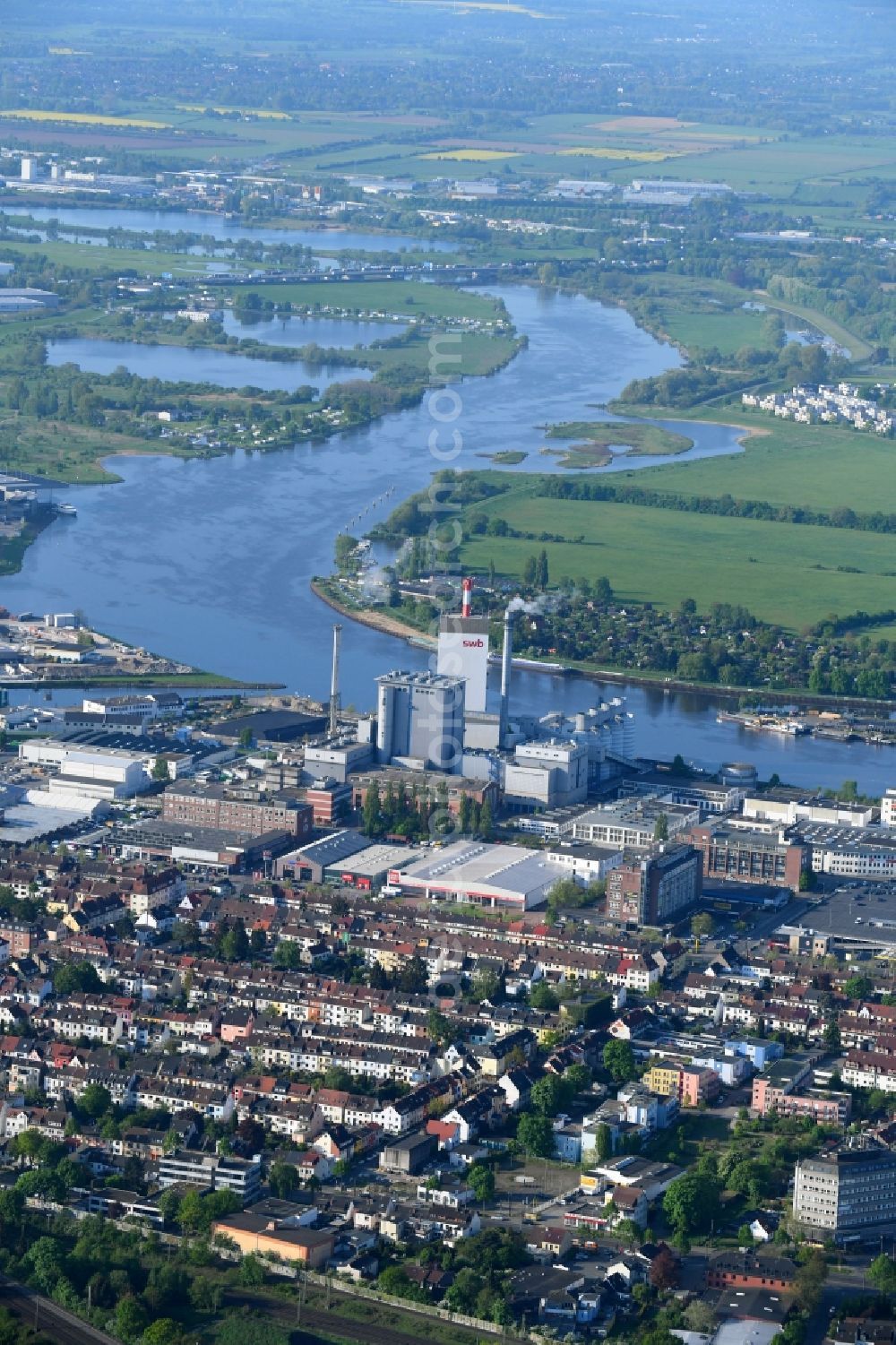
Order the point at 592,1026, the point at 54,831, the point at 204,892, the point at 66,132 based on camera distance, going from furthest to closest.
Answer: the point at 66,132 < the point at 54,831 < the point at 204,892 < the point at 592,1026

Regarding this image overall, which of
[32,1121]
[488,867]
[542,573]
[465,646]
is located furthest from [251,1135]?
[542,573]

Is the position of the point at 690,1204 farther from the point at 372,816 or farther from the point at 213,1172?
the point at 372,816

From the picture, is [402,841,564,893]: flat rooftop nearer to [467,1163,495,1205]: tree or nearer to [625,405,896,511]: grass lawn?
[467,1163,495,1205]: tree

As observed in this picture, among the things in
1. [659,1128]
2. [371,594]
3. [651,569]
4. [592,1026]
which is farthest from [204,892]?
[651,569]

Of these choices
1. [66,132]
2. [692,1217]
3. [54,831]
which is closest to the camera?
[692,1217]

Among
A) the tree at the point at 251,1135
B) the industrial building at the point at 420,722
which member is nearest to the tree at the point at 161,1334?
the tree at the point at 251,1135

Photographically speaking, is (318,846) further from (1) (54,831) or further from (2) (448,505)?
(2) (448,505)

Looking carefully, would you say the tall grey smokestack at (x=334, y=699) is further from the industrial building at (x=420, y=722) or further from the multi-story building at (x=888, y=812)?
the multi-story building at (x=888, y=812)

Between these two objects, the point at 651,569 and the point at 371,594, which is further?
the point at 651,569

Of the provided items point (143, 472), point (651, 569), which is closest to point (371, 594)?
point (651, 569)
